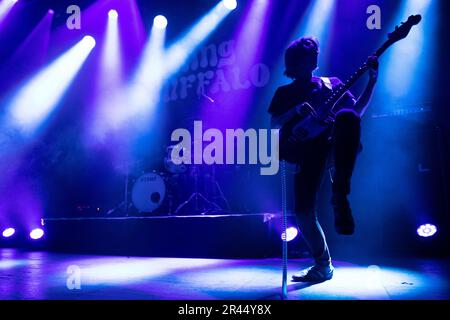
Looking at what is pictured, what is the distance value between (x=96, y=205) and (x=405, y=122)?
5.73 m

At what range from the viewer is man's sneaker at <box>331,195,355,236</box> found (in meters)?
2.34

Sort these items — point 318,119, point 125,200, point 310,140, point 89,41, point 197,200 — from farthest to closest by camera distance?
point 89,41, point 125,200, point 197,200, point 310,140, point 318,119

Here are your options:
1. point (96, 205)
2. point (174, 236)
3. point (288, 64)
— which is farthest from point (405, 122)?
point (96, 205)

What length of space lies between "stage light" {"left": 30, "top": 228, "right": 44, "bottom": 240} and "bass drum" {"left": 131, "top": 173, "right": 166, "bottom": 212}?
1590 mm

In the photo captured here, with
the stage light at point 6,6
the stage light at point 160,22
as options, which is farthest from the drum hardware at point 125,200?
the stage light at point 6,6

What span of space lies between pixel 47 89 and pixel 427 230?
7.07 m

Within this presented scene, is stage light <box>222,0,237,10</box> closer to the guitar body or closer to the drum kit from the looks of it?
the drum kit

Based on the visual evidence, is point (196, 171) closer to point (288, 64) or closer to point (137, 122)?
point (137, 122)

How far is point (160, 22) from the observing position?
736 centimetres

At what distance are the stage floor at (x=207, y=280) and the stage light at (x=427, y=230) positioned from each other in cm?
49

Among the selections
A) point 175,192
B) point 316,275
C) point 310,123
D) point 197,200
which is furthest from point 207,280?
point 175,192

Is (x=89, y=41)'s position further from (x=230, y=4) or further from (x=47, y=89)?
(x=230, y=4)

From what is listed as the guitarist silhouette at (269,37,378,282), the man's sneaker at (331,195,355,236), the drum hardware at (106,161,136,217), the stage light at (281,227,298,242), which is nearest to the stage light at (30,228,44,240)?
the drum hardware at (106,161,136,217)

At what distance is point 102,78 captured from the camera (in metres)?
7.91
